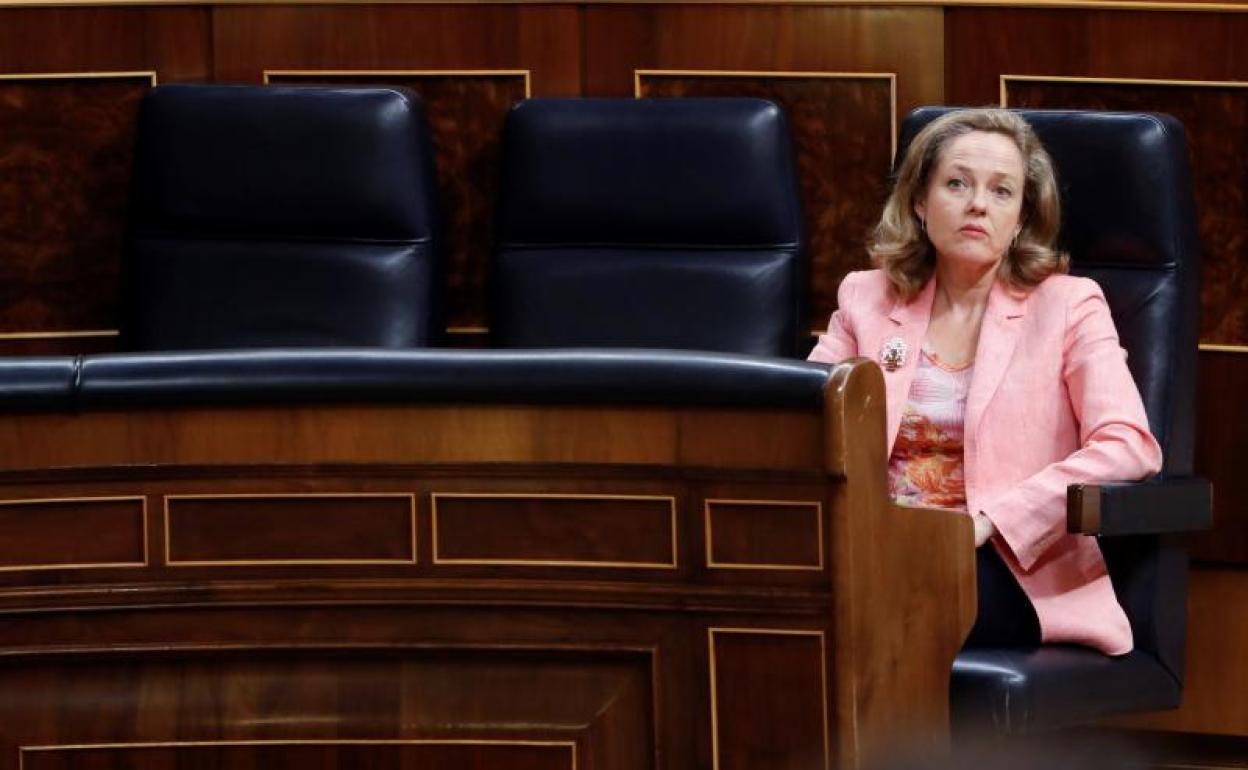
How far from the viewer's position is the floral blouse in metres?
1.67

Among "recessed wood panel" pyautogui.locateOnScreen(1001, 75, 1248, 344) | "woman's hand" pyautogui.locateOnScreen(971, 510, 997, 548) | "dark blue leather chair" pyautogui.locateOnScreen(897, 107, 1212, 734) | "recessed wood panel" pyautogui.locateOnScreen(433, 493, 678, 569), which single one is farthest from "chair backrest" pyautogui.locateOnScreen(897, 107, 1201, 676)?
"recessed wood panel" pyautogui.locateOnScreen(433, 493, 678, 569)

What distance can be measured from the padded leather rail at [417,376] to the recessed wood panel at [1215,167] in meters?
0.89

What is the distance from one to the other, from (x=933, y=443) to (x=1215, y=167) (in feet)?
1.71

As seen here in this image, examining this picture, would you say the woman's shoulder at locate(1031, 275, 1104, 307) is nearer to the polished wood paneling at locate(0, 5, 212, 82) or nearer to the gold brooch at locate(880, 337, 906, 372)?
the gold brooch at locate(880, 337, 906, 372)

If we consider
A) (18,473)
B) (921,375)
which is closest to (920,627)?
(921,375)

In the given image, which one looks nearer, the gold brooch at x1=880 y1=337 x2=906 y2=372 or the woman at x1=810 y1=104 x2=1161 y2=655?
the woman at x1=810 y1=104 x2=1161 y2=655

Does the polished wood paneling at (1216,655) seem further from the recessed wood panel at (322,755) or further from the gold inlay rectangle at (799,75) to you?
the recessed wood panel at (322,755)

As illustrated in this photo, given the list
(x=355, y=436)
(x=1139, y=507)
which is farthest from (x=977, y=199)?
(x=355, y=436)

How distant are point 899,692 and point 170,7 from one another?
4.08ft

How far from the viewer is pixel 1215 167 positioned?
199 cm

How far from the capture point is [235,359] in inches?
50.6

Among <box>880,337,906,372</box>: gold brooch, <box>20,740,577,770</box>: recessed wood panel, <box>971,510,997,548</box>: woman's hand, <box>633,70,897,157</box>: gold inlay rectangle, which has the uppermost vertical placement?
<box>633,70,897,157</box>: gold inlay rectangle

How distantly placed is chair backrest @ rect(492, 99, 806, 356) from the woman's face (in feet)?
0.94

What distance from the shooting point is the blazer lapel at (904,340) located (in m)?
1.70
